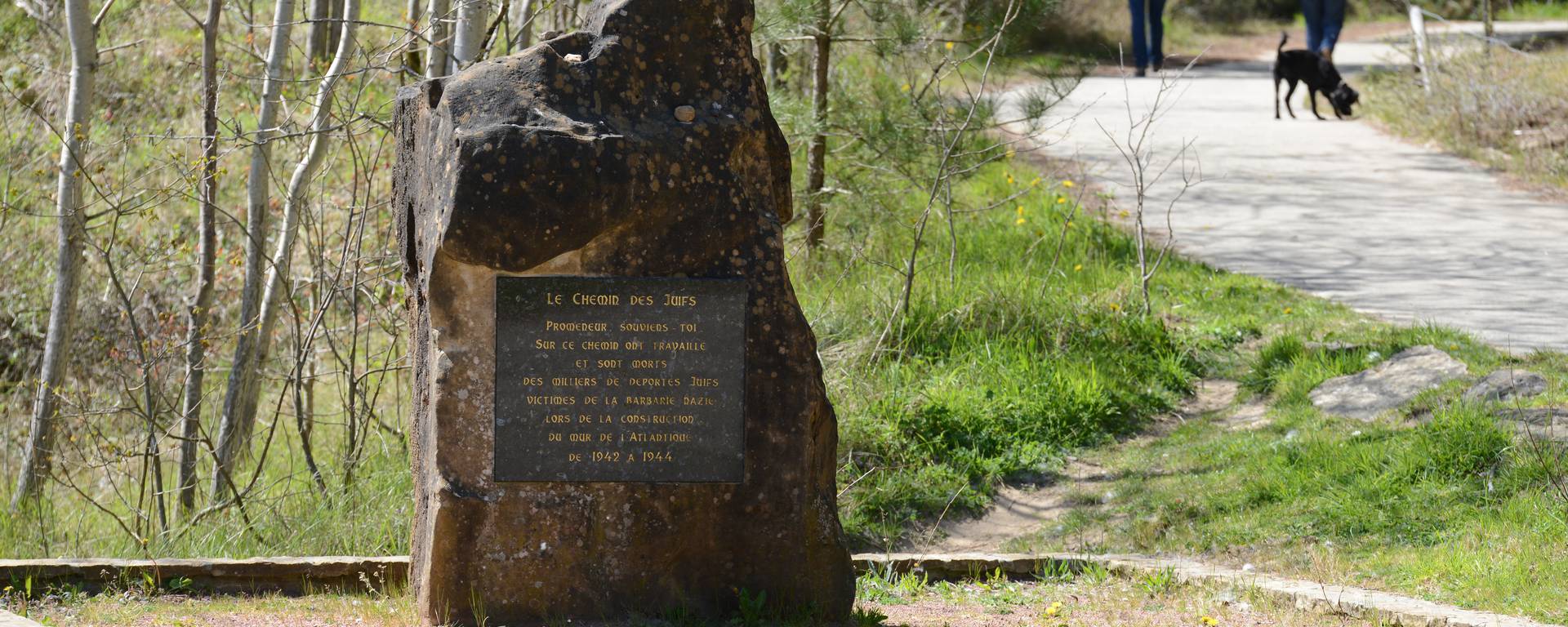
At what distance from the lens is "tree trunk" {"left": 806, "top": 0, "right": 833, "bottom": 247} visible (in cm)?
877

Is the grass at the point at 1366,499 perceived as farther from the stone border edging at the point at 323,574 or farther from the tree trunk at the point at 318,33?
the tree trunk at the point at 318,33

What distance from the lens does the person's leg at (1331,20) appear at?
1500 cm

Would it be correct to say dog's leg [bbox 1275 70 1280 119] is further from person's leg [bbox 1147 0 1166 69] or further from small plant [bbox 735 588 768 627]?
small plant [bbox 735 588 768 627]

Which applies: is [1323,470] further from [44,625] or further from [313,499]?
[44,625]

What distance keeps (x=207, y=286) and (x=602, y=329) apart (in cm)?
367

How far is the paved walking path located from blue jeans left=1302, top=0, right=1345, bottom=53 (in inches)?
39.2

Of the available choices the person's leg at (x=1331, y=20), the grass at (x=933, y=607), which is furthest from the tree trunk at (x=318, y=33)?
the person's leg at (x=1331, y=20)

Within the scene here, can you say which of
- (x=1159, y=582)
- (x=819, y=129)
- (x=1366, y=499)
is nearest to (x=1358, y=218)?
(x=819, y=129)

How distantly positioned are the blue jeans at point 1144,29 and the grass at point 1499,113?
8.76 feet

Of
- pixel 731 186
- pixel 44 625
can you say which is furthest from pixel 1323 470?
pixel 44 625

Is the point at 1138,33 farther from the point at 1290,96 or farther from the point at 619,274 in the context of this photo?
the point at 619,274

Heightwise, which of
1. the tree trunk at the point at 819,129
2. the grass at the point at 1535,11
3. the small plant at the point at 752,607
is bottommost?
the small plant at the point at 752,607

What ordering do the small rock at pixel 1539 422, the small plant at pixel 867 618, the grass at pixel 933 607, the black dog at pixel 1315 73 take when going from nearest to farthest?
the small plant at pixel 867 618 < the grass at pixel 933 607 < the small rock at pixel 1539 422 < the black dog at pixel 1315 73

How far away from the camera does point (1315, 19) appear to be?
15.1m
